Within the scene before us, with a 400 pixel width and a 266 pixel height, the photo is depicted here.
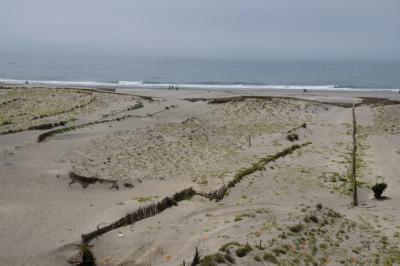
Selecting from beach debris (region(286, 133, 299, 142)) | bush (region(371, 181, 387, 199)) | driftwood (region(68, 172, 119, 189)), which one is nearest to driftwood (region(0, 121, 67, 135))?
driftwood (region(68, 172, 119, 189))

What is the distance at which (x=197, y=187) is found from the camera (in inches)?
891

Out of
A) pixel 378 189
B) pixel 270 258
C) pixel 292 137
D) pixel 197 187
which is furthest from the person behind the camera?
pixel 292 137

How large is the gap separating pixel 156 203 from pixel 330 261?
788 cm

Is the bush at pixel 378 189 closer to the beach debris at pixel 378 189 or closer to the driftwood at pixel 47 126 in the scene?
the beach debris at pixel 378 189

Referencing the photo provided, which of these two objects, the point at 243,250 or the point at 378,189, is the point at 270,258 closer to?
the point at 243,250

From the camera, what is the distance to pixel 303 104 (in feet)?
168

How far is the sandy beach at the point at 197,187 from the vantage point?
50.0 ft

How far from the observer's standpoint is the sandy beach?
1525 cm

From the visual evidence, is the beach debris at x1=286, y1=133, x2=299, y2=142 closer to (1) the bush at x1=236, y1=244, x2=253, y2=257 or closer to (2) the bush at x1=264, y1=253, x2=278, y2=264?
(2) the bush at x1=264, y1=253, x2=278, y2=264

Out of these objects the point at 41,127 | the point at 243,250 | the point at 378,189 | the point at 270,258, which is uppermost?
the point at 41,127

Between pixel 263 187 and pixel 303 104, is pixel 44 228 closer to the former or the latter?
pixel 263 187

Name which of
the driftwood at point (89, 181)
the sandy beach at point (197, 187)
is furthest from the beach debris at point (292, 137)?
the driftwood at point (89, 181)

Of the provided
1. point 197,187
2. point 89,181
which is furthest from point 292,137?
point 89,181

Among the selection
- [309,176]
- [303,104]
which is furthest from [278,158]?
[303,104]
